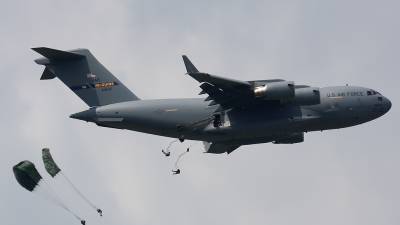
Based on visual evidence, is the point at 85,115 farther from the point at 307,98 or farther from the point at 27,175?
the point at 307,98

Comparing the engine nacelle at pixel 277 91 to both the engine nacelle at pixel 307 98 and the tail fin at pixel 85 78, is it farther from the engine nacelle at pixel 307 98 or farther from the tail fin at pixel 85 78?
the tail fin at pixel 85 78

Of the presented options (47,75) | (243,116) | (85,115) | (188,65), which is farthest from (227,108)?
(47,75)

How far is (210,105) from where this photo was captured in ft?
79.3

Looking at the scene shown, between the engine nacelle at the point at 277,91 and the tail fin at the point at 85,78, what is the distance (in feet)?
16.7

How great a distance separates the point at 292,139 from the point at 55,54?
9.66 m

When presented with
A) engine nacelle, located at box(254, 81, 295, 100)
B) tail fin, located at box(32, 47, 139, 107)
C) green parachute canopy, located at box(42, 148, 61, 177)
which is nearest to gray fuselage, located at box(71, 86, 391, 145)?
tail fin, located at box(32, 47, 139, 107)

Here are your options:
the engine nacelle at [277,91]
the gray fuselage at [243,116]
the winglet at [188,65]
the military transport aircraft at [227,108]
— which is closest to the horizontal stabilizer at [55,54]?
the military transport aircraft at [227,108]

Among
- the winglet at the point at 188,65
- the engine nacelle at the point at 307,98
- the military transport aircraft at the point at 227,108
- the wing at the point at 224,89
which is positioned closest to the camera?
the winglet at the point at 188,65

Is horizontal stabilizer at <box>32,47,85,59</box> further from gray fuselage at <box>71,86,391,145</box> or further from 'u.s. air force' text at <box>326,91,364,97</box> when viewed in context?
'u.s. air force' text at <box>326,91,364,97</box>

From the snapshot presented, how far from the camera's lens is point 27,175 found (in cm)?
2128

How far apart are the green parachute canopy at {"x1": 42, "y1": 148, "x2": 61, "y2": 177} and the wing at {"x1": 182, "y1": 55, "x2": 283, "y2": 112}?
530 cm

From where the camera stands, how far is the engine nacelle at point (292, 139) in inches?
1042

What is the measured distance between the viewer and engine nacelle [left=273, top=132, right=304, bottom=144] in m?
26.5

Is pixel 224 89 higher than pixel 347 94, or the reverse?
pixel 224 89
